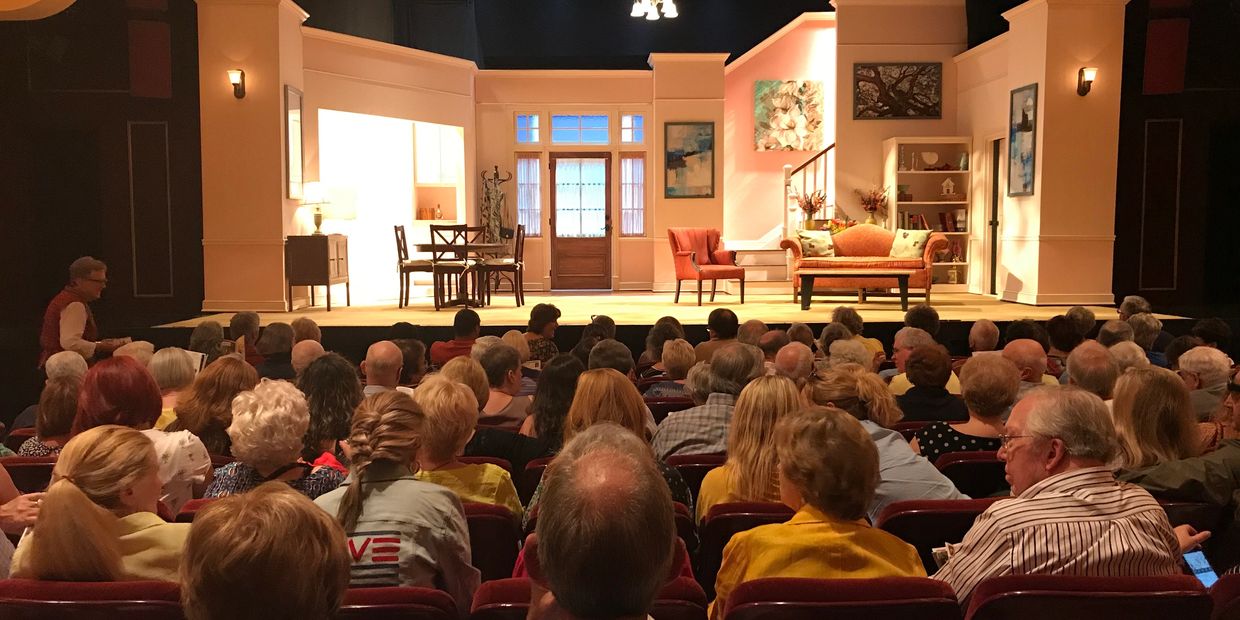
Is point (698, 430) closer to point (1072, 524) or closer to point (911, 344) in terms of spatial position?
point (1072, 524)

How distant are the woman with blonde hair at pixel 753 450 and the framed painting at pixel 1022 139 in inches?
353

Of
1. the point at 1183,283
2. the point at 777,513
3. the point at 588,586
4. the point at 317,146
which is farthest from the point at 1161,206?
the point at 588,586

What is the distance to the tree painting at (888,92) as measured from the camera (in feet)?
41.9

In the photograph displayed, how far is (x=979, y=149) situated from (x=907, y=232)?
174cm

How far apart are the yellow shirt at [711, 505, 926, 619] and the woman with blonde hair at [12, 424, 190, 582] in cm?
98

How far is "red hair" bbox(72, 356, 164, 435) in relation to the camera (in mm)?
3021

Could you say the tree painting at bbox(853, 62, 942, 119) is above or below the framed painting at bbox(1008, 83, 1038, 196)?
above

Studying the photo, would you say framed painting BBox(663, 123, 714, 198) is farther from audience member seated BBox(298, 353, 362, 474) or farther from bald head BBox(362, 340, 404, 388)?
audience member seated BBox(298, 353, 362, 474)

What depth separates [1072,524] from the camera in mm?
1948

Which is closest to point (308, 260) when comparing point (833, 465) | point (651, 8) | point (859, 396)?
point (651, 8)

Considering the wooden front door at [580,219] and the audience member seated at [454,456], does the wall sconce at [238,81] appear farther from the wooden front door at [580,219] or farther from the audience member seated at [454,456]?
the audience member seated at [454,456]

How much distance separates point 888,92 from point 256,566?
12523 mm

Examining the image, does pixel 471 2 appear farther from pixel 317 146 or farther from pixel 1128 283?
pixel 1128 283

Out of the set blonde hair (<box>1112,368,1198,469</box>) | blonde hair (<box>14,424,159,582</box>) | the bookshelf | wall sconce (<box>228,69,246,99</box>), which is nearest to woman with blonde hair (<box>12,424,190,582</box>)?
blonde hair (<box>14,424,159,582</box>)
